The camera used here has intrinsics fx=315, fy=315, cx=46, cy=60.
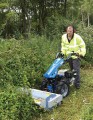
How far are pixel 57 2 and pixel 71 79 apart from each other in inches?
575

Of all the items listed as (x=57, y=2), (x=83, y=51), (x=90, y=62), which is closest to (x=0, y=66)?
(x=83, y=51)

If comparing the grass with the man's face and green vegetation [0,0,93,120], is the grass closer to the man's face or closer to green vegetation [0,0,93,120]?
green vegetation [0,0,93,120]

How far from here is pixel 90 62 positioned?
11.9m

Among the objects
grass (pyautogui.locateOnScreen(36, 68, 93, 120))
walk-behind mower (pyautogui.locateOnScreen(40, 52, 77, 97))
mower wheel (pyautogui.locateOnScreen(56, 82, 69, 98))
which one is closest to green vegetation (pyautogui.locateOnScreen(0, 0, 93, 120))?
grass (pyautogui.locateOnScreen(36, 68, 93, 120))

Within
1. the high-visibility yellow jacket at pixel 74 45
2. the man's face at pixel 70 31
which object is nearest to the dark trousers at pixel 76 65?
the high-visibility yellow jacket at pixel 74 45

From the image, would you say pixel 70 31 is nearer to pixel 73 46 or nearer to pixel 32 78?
pixel 73 46

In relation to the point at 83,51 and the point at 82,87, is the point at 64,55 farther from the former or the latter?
the point at 82,87

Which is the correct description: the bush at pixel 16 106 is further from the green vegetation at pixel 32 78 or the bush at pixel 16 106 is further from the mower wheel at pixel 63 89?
the mower wheel at pixel 63 89

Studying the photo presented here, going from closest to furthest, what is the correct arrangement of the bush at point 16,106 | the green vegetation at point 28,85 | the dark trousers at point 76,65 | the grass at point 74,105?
the bush at point 16,106
the green vegetation at point 28,85
the grass at point 74,105
the dark trousers at point 76,65

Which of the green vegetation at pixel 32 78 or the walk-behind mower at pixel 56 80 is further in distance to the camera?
the walk-behind mower at pixel 56 80

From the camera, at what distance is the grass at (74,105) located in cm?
668

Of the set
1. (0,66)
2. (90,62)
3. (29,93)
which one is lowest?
(90,62)

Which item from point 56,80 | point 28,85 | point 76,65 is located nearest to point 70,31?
Answer: point 76,65

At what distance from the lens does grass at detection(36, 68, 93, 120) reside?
6.68 meters
